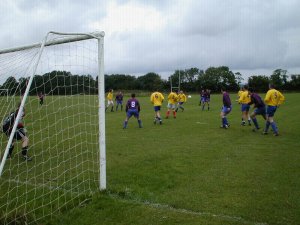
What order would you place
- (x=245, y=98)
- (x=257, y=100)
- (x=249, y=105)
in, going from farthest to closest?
(x=245, y=98) → (x=249, y=105) → (x=257, y=100)

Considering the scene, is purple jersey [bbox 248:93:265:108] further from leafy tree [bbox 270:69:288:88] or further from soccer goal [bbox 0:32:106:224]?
leafy tree [bbox 270:69:288:88]

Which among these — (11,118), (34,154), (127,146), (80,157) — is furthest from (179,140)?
(11,118)

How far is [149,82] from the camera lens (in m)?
112

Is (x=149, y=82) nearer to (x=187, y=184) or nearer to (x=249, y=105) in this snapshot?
(x=249, y=105)

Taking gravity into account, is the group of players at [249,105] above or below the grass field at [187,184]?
above

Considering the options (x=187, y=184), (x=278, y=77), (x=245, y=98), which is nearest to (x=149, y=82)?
(x=278, y=77)

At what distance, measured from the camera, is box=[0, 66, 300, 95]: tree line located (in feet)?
19.2

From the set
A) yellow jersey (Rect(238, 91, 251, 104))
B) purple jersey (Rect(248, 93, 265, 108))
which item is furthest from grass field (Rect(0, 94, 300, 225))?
yellow jersey (Rect(238, 91, 251, 104))

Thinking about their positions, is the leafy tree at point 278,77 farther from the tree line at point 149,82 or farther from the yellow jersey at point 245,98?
the yellow jersey at point 245,98

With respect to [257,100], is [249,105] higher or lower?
lower

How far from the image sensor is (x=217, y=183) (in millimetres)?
6180

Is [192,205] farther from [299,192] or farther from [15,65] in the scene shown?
[15,65]

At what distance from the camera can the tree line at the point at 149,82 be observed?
19.2 ft

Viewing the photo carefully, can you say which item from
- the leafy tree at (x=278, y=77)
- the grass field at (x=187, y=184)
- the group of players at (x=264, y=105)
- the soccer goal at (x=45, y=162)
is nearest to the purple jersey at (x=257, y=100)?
the group of players at (x=264, y=105)
